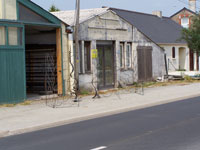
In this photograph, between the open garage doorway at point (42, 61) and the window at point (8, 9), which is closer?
the window at point (8, 9)

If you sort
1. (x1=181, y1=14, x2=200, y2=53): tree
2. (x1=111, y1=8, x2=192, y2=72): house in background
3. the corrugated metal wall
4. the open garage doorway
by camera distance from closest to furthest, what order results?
1. the corrugated metal wall
2. the open garage doorway
3. (x1=181, y1=14, x2=200, y2=53): tree
4. (x1=111, y1=8, x2=192, y2=72): house in background

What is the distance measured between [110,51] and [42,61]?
4.22 meters

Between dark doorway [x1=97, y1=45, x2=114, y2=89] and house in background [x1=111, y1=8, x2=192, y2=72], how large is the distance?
11.5 m

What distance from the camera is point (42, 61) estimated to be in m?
19.8

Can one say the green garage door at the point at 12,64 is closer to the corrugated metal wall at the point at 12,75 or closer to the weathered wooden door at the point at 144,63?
the corrugated metal wall at the point at 12,75

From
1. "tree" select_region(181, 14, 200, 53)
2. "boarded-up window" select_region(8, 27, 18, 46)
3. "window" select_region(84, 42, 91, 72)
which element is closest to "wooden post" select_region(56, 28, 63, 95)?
"window" select_region(84, 42, 91, 72)

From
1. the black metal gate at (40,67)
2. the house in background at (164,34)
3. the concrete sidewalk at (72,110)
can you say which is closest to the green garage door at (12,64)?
the concrete sidewalk at (72,110)

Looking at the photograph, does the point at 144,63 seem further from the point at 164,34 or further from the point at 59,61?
the point at 164,34

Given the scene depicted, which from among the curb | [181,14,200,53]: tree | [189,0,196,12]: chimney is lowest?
the curb

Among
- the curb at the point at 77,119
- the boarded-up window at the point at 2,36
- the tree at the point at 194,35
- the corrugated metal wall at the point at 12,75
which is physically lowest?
the curb at the point at 77,119

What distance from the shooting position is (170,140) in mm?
8625

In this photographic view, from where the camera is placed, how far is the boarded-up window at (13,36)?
51.9ft

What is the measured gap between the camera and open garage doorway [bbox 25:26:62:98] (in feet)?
62.5

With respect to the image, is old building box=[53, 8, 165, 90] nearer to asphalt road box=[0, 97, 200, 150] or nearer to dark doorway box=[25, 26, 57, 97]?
dark doorway box=[25, 26, 57, 97]
